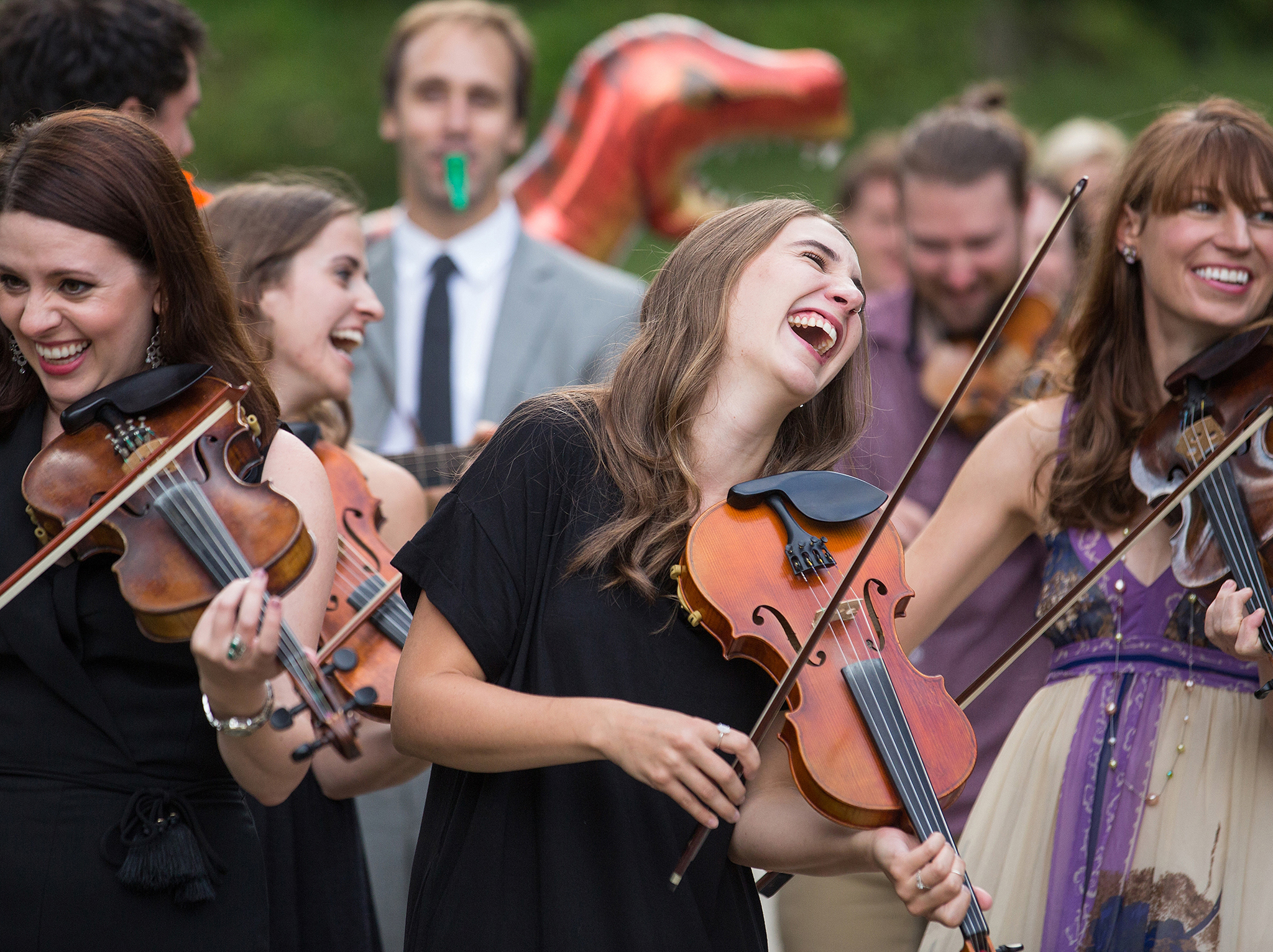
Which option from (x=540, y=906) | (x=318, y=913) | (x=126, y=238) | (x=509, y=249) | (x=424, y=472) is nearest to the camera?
(x=540, y=906)

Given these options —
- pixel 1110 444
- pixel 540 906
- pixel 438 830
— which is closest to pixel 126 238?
pixel 438 830

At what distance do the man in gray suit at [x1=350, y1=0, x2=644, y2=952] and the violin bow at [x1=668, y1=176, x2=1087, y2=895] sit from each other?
5.28 feet

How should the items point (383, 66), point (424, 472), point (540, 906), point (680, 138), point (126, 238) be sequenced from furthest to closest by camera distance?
point (680, 138), point (383, 66), point (424, 472), point (126, 238), point (540, 906)

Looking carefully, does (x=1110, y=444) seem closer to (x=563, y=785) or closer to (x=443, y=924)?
(x=563, y=785)

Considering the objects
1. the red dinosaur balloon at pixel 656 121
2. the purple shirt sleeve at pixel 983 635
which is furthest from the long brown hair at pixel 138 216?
the red dinosaur balloon at pixel 656 121

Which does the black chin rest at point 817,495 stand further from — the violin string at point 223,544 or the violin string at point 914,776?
the violin string at point 223,544

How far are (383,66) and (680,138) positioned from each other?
104 centimetres

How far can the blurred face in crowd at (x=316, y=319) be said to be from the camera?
286 centimetres

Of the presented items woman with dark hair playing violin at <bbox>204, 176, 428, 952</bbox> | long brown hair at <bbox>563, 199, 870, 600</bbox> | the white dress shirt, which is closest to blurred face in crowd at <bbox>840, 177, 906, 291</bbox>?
the white dress shirt

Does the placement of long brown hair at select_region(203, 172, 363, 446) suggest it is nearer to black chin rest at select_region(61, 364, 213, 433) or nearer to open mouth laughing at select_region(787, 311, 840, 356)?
black chin rest at select_region(61, 364, 213, 433)

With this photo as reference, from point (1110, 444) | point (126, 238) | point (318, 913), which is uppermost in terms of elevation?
point (126, 238)

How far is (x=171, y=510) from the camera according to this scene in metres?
1.88

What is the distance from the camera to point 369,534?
2.62 metres

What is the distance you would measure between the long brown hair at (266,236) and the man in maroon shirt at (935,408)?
3.90 feet
